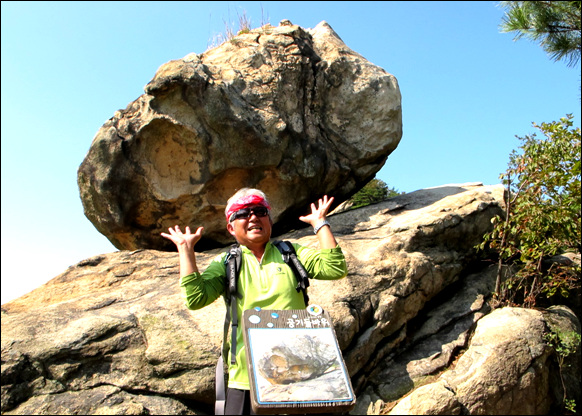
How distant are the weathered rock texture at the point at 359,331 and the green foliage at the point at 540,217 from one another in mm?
459

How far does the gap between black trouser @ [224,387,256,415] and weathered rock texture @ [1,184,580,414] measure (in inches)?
96.2

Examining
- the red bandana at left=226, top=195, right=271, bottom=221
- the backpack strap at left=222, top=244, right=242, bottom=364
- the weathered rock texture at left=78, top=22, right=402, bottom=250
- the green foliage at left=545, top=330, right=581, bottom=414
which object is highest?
the weathered rock texture at left=78, top=22, right=402, bottom=250

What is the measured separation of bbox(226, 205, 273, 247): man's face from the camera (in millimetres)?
3732

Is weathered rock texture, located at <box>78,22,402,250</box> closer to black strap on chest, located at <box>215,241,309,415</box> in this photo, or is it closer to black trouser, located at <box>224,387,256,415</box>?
black strap on chest, located at <box>215,241,309,415</box>

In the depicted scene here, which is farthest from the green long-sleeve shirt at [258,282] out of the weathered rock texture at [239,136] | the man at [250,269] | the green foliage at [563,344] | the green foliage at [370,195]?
the green foliage at [370,195]

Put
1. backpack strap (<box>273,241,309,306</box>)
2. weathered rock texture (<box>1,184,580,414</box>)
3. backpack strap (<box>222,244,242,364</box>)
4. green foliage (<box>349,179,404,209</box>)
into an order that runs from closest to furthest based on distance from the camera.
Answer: backpack strap (<box>222,244,242,364</box>)
backpack strap (<box>273,241,309,306</box>)
weathered rock texture (<box>1,184,580,414</box>)
green foliage (<box>349,179,404,209</box>)

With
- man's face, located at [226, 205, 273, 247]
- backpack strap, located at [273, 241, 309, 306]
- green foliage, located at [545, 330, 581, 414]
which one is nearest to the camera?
backpack strap, located at [273, 241, 309, 306]

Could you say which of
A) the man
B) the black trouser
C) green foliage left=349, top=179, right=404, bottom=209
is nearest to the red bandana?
the man

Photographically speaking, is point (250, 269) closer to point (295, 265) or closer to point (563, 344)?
point (295, 265)

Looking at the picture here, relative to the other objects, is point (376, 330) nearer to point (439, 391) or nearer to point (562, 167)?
point (439, 391)

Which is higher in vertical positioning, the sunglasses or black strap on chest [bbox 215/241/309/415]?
the sunglasses

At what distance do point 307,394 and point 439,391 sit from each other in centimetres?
400

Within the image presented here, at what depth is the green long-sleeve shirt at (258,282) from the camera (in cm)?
337

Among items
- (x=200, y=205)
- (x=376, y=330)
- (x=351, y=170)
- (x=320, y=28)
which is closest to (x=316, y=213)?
(x=376, y=330)
